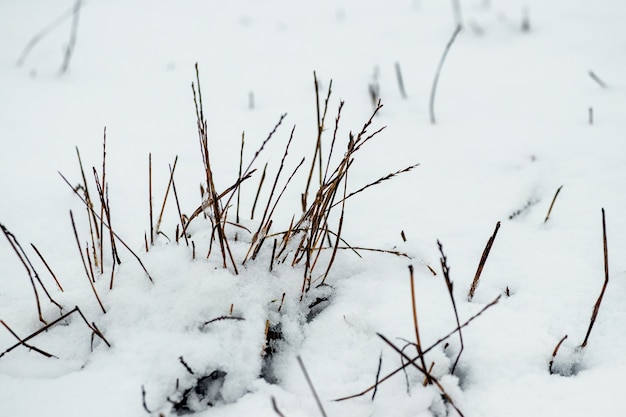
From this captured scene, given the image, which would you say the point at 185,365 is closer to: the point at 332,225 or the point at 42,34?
the point at 332,225

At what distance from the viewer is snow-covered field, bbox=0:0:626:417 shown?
861 millimetres

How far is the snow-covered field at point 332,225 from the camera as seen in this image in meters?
0.86

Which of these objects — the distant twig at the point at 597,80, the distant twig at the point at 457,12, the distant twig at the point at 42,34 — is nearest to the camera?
the distant twig at the point at 597,80

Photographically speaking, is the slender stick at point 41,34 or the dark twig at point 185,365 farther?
the slender stick at point 41,34

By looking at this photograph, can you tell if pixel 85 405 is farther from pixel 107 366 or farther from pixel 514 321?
pixel 514 321

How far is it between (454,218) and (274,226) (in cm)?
52

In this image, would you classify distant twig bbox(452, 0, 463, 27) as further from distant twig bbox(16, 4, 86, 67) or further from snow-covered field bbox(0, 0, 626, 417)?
distant twig bbox(16, 4, 86, 67)

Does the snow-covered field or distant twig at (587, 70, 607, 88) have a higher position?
distant twig at (587, 70, 607, 88)

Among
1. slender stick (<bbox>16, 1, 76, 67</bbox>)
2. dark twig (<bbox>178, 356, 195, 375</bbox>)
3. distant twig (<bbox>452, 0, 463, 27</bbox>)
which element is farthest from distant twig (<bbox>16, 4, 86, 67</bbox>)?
distant twig (<bbox>452, 0, 463, 27</bbox>)

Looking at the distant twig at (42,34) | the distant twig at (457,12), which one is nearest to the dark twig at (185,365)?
the distant twig at (42,34)

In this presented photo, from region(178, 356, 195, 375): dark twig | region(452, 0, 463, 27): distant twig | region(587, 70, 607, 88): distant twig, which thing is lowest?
region(178, 356, 195, 375): dark twig

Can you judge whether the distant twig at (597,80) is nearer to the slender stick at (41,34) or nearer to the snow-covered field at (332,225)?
the snow-covered field at (332,225)

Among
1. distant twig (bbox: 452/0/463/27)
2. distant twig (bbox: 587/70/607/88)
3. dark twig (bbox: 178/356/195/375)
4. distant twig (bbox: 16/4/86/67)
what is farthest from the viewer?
distant twig (bbox: 452/0/463/27)

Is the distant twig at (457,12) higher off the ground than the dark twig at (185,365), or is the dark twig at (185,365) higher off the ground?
the distant twig at (457,12)
